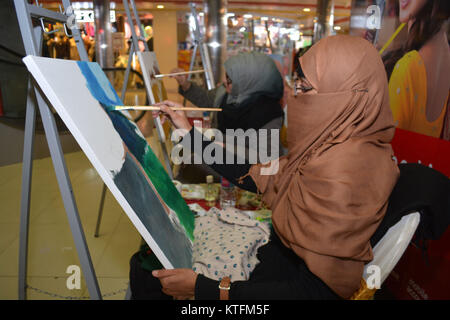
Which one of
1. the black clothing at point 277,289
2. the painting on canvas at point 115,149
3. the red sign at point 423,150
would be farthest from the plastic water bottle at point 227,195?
the red sign at point 423,150

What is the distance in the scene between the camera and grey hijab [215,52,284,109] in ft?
6.69

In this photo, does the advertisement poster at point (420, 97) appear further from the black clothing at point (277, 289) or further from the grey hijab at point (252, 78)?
the black clothing at point (277, 289)

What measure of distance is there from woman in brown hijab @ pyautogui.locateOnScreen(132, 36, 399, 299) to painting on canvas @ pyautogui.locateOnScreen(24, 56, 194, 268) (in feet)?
0.54

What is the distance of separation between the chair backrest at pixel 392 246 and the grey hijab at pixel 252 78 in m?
1.34

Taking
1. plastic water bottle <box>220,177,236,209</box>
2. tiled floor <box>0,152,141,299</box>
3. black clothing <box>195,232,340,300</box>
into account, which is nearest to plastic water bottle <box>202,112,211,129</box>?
tiled floor <box>0,152,141,299</box>

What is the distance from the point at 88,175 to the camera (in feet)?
11.4

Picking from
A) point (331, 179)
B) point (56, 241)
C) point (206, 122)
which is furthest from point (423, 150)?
point (56, 241)

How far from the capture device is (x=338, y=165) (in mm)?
863

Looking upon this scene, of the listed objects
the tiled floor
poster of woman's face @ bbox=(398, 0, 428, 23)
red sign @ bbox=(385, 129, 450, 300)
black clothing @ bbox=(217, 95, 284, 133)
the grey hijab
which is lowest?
the tiled floor

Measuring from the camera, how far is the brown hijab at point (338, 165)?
32.5 inches

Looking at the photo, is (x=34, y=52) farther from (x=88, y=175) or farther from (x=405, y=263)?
(x=88, y=175)

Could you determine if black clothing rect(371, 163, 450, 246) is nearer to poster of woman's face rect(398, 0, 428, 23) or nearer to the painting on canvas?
the painting on canvas
